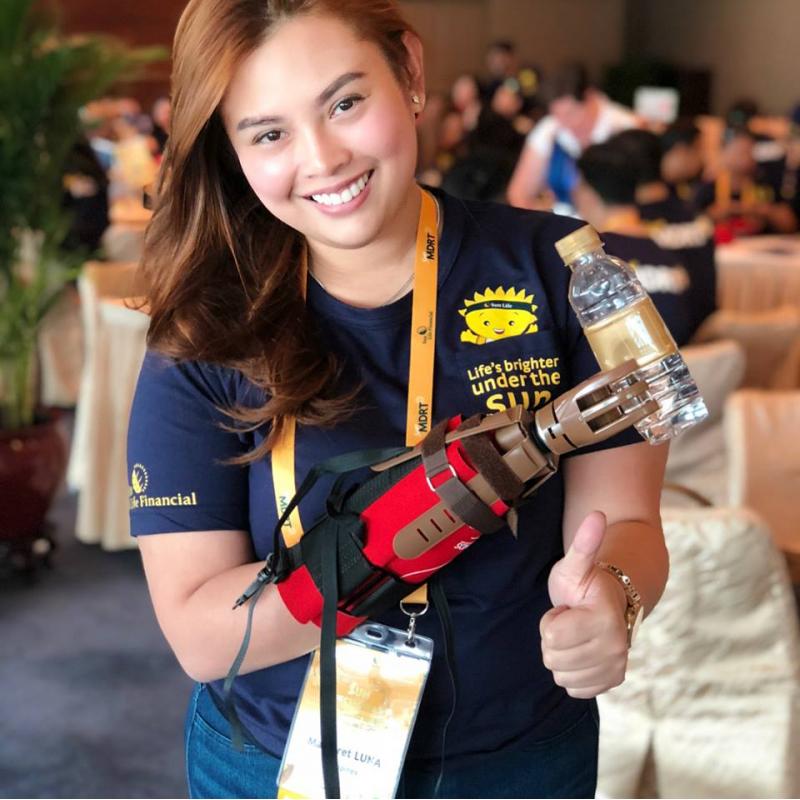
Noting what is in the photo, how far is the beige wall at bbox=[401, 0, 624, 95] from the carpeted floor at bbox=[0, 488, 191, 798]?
11.4 meters

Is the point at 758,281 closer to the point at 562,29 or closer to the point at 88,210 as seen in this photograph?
the point at 88,210

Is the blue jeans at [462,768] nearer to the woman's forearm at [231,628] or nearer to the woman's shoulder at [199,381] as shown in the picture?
the woman's forearm at [231,628]

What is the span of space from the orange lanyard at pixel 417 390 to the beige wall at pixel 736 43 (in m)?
13.1

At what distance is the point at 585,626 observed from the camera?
1.00 meters

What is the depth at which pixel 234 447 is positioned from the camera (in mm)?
1207

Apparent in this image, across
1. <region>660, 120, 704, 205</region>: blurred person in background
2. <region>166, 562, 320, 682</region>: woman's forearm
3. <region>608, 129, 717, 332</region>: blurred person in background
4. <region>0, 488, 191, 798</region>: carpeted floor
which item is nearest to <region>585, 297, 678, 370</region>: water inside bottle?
<region>166, 562, 320, 682</region>: woman's forearm

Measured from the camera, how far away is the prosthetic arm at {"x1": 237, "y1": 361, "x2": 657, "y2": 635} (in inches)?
39.6

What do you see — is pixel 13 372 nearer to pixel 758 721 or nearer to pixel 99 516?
pixel 99 516

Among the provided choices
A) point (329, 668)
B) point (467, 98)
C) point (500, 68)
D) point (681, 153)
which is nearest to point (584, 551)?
point (329, 668)

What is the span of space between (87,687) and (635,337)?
281 centimetres

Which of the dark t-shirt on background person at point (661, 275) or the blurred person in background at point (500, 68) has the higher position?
the dark t-shirt on background person at point (661, 275)

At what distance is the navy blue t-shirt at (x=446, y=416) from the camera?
3.91 ft

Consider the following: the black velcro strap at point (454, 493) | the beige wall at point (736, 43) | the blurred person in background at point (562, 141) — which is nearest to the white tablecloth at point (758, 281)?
the blurred person in background at point (562, 141)

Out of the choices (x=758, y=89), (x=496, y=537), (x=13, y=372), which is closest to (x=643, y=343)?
(x=496, y=537)
